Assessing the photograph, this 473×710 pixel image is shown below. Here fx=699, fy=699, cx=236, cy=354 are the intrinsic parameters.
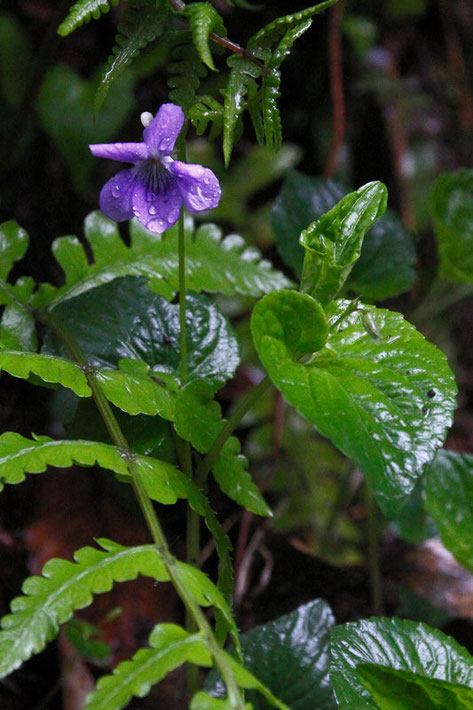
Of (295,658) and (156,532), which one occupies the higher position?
(156,532)

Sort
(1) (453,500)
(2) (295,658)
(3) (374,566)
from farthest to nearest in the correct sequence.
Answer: (3) (374,566) < (1) (453,500) < (2) (295,658)

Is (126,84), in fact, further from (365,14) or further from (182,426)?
(182,426)

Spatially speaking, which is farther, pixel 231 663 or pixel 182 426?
pixel 182 426

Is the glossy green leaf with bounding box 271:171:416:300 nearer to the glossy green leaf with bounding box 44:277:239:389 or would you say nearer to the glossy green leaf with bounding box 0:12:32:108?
the glossy green leaf with bounding box 44:277:239:389

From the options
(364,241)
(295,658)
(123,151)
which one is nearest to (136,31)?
(123,151)

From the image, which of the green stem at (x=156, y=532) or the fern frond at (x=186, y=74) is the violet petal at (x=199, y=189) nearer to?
the fern frond at (x=186, y=74)

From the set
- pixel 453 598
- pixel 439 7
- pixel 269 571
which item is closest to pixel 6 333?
pixel 269 571

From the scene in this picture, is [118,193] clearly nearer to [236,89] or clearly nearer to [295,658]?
[236,89]
